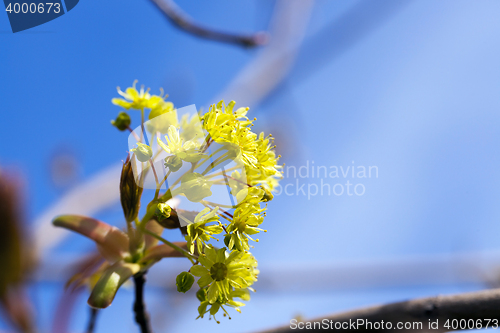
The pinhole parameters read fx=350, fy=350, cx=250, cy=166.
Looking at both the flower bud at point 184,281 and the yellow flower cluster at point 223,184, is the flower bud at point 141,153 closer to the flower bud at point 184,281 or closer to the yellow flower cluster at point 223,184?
the yellow flower cluster at point 223,184

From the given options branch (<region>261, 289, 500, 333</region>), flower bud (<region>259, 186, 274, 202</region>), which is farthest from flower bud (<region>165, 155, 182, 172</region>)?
branch (<region>261, 289, 500, 333</region>)

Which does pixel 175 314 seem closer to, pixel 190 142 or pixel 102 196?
pixel 102 196

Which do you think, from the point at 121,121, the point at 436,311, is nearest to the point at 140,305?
the point at 121,121

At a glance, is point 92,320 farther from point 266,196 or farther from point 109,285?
point 266,196

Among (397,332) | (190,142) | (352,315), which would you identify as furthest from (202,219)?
(397,332)

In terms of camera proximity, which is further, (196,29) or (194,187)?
(196,29)

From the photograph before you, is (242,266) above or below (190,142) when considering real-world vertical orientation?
below
